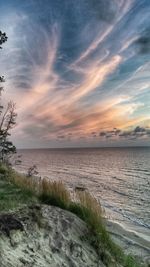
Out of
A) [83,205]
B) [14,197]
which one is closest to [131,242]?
[83,205]

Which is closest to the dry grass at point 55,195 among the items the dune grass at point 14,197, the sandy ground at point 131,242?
the dune grass at point 14,197

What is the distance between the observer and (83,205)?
9.27 m

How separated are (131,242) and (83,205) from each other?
620cm

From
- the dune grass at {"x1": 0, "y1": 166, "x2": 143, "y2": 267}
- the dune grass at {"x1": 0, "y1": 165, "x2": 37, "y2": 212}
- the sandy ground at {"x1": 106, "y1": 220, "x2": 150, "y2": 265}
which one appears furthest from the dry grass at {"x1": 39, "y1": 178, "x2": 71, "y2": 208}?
the sandy ground at {"x1": 106, "y1": 220, "x2": 150, "y2": 265}

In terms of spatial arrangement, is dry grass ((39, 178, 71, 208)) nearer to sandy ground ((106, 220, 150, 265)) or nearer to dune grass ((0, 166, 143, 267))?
dune grass ((0, 166, 143, 267))

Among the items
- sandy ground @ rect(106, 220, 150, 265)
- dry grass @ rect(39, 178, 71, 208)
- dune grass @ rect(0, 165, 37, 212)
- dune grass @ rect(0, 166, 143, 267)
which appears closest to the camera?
dune grass @ rect(0, 166, 143, 267)

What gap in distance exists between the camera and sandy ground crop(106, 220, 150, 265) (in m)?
12.0

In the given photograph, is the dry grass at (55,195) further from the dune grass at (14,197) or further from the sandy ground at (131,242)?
the sandy ground at (131,242)

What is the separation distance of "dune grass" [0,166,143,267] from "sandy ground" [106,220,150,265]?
327 cm

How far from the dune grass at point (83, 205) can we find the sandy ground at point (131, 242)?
327 centimetres

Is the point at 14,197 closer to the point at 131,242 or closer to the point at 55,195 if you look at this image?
the point at 55,195

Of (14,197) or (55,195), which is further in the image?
(55,195)

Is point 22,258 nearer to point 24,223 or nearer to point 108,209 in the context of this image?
point 24,223

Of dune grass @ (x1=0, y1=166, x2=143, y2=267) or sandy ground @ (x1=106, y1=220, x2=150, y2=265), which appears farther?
sandy ground @ (x1=106, y1=220, x2=150, y2=265)
